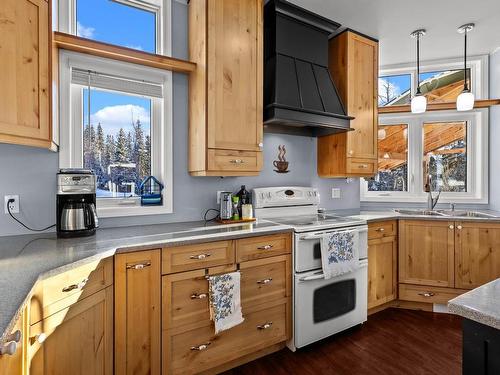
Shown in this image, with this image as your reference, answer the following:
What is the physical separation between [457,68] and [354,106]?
1659 millimetres

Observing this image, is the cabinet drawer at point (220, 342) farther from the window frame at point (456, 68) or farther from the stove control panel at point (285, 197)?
the window frame at point (456, 68)

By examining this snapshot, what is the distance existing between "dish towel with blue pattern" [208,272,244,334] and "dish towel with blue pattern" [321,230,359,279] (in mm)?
717

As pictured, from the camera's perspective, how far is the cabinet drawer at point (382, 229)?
8.59ft

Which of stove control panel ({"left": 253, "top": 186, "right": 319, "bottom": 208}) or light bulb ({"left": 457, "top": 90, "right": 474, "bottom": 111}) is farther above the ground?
light bulb ({"left": 457, "top": 90, "right": 474, "bottom": 111})

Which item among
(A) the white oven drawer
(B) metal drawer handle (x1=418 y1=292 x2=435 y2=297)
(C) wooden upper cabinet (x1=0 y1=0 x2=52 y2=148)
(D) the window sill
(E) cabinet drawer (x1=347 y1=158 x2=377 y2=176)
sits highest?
(D) the window sill

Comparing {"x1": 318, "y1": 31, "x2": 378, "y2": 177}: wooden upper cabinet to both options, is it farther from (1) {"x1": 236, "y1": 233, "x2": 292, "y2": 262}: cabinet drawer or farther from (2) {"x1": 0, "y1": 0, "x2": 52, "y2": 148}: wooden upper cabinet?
(2) {"x1": 0, "y1": 0, "x2": 52, "y2": 148}: wooden upper cabinet

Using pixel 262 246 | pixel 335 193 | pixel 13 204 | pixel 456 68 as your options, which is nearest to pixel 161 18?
pixel 13 204

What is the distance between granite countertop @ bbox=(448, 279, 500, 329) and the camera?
74 cm

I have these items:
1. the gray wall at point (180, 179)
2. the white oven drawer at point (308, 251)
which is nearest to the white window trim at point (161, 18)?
the gray wall at point (180, 179)

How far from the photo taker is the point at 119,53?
6.24 feet

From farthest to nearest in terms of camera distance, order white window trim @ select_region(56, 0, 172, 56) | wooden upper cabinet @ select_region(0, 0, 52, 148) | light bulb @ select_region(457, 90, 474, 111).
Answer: light bulb @ select_region(457, 90, 474, 111)
white window trim @ select_region(56, 0, 172, 56)
wooden upper cabinet @ select_region(0, 0, 52, 148)

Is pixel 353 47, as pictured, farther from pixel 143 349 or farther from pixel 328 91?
pixel 143 349

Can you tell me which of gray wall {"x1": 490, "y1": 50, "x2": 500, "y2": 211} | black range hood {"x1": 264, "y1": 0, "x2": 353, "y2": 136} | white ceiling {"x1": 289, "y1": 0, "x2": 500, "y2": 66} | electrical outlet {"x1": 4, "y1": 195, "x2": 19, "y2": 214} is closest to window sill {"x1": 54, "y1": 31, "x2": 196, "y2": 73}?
black range hood {"x1": 264, "y1": 0, "x2": 353, "y2": 136}

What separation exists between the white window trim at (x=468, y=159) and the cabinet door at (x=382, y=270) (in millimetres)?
894
